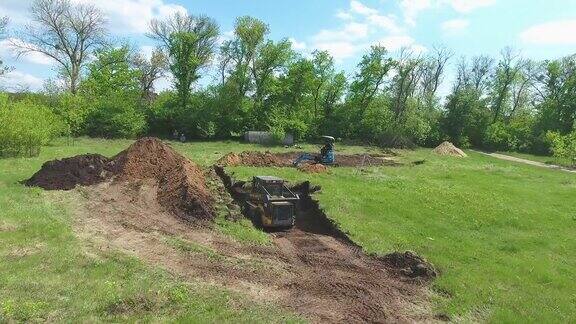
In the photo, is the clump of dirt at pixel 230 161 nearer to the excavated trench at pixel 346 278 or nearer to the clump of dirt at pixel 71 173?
the clump of dirt at pixel 71 173

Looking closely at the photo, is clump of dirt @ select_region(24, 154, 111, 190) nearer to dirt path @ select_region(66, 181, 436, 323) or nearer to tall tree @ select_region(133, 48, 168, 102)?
dirt path @ select_region(66, 181, 436, 323)

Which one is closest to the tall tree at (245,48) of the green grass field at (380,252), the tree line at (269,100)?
the tree line at (269,100)

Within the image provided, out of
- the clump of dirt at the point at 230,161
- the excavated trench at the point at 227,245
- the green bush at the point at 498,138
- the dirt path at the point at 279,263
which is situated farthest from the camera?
the green bush at the point at 498,138

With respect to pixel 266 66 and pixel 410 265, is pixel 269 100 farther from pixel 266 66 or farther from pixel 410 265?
pixel 410 265

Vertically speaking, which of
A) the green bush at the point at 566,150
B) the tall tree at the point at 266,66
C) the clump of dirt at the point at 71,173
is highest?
the tall tree at the point at 266,66

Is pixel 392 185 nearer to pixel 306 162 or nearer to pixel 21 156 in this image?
pixel 306 162

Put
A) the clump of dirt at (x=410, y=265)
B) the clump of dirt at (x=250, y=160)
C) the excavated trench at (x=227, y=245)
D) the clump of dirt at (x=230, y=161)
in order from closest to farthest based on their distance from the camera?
the excavated trench at (x=227, y=245) < the clump of dirt at (x=410, y=265) < the clump of dirt at (x=230, y=161) < the clump of dirt at (x=250, y=160)

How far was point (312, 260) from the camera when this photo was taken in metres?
14.8

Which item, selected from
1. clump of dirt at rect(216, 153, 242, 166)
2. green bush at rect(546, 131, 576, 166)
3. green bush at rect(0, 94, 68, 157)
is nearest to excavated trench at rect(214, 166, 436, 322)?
clump of dirt at rect(216, 153, 242, 166)

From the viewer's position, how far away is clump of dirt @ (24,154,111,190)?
21.7m

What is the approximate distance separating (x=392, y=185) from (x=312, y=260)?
42.7 ft

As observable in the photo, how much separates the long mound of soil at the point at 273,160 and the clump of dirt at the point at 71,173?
854 centimetres

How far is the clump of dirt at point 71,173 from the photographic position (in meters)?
21.7

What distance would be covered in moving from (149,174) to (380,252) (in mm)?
13299
